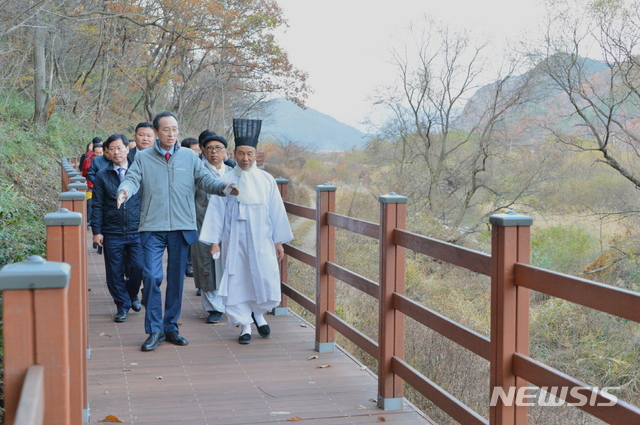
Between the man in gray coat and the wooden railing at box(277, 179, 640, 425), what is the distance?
4.01ft

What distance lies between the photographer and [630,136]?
58.1 ft

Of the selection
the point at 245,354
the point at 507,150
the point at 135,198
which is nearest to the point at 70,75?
the point at 507,150

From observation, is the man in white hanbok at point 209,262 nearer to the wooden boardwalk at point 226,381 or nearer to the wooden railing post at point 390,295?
the wooden boardwalk at point 226,381

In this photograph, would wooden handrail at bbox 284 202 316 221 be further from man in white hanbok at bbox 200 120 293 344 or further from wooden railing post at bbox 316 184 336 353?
wooden railing post at bbox 316 184 336 353

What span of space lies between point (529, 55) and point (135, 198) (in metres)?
16.6

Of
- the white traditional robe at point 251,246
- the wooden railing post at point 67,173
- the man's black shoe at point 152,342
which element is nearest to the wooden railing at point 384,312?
the white traditional robe at point 251,246

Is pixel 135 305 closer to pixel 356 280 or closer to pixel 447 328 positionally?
pixel 356 280

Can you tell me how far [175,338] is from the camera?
623 centimetres

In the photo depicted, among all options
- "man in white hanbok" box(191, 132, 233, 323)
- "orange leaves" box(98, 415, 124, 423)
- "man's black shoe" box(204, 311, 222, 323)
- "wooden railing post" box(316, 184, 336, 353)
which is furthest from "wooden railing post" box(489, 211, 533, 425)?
"man's black shoe" box(204, 311, 222, 323)

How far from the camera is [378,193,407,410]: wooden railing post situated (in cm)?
459

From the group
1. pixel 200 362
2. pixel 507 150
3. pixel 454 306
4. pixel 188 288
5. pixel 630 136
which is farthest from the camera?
pixel 507 150

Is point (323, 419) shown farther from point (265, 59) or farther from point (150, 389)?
point (265, 59)

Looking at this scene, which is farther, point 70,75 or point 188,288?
point 70,75

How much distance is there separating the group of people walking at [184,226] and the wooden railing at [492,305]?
705mm
